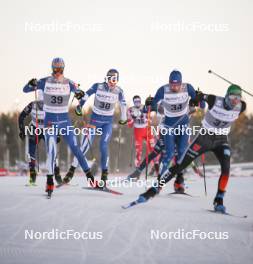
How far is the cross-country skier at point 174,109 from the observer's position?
29.1ft

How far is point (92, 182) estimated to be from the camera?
924 centimetres

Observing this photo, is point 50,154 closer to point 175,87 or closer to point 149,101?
point 149,101

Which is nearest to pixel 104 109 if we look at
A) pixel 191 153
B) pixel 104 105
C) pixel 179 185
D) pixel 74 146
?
pixel 104 105

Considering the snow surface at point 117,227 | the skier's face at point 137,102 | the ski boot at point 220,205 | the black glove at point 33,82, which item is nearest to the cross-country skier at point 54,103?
the black glove at point 33,82

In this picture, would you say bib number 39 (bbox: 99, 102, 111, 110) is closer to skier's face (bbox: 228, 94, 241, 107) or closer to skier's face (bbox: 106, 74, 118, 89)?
skier's face (bbox: 106, 74, 118, 89)

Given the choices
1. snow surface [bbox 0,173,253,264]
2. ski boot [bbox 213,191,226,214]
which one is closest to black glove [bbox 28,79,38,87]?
snow surface [bbox 0,173,253,264]

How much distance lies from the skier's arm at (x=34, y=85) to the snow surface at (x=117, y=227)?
81.6 inches

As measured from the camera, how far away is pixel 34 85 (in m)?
8.44

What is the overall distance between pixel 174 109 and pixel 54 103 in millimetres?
2533

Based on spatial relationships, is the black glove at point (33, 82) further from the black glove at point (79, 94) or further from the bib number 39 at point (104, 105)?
the bib number 39 at point (104, 105)

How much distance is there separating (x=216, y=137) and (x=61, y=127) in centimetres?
297

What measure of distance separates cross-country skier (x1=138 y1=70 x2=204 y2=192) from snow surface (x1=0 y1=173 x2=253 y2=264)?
1.03 meters

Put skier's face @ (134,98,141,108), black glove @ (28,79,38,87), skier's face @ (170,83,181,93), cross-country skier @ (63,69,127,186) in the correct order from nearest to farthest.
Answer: black glove @ (28,79,38,87) → skier's face @ (170,83,181,93) → cross-country skier @ (63,69,127,186) → skier's face @ (134,98,141,108)

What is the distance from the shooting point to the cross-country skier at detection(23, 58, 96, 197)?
8.21 m
